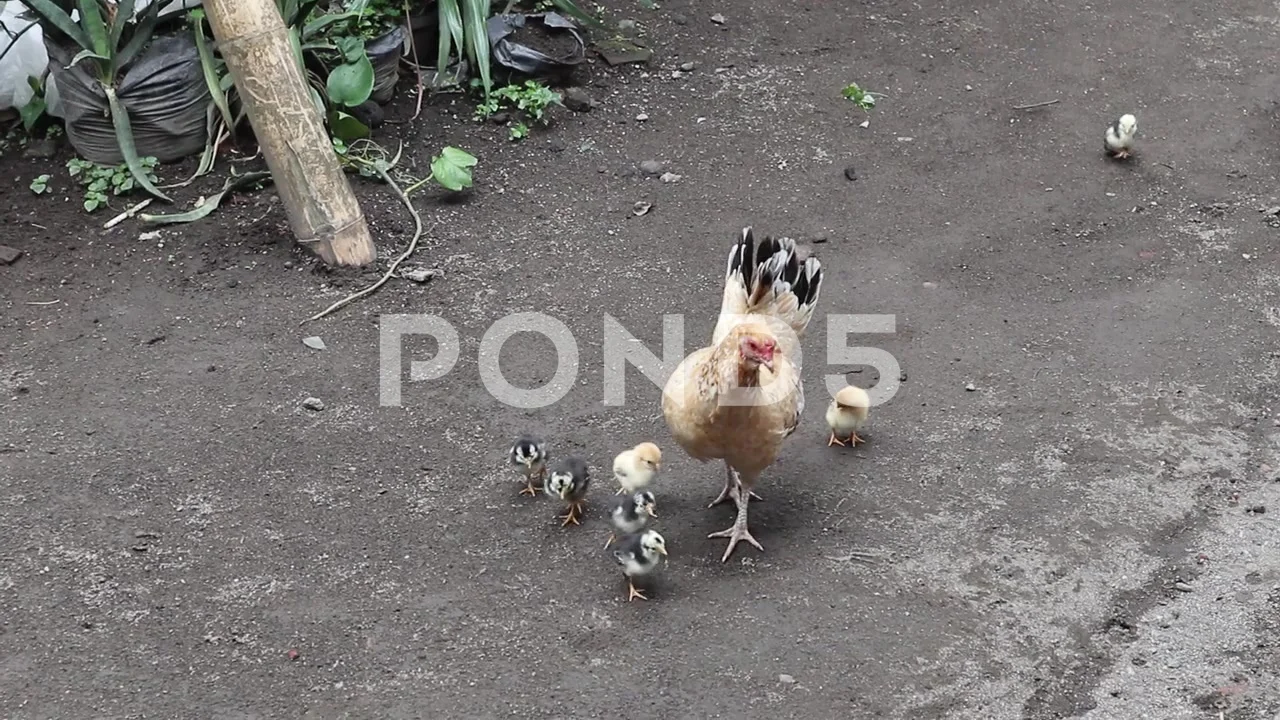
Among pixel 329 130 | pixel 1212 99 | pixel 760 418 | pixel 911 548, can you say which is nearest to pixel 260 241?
pixel 329 130

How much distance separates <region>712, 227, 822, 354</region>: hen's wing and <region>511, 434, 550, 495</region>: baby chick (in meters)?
0.83

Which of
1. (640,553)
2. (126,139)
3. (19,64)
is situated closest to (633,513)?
(640,553)

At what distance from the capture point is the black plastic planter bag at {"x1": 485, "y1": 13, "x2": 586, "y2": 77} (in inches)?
289

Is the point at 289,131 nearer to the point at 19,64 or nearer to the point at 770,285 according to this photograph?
the point at 19,64

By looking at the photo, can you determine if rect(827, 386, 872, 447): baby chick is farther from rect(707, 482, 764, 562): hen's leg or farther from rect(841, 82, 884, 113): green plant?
rect(841, 82, 884, 113): green plant

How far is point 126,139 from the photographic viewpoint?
20.8 feet

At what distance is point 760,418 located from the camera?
4.10 m

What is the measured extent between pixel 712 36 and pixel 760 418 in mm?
4833

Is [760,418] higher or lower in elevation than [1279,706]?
higher

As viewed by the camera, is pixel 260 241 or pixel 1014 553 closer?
pixel 1014 553

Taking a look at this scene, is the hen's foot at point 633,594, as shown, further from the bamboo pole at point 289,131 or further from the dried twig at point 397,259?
the bamboo pole at point 289,131

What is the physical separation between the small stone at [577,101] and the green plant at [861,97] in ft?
5.61

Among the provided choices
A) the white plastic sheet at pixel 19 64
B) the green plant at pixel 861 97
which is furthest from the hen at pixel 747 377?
the white plastic sheet at pixel 19 64

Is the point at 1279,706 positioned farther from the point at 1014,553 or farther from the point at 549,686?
the point at 549,686
